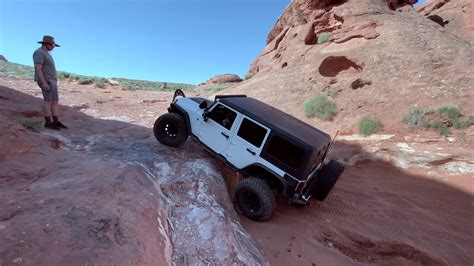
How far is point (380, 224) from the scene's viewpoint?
17.7 feet

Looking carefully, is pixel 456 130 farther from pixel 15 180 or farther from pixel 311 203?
pixel 15 180

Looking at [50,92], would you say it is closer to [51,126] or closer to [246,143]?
[51,126]

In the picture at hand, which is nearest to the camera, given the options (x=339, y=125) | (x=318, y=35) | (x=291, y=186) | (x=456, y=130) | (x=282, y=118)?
(x=291, y=186)

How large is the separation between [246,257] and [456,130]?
8.44 m

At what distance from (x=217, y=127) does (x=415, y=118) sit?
7.05 meters

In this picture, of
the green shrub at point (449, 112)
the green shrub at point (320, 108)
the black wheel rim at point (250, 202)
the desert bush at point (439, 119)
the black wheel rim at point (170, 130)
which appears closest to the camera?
the black wheel rim at point (250, 202)

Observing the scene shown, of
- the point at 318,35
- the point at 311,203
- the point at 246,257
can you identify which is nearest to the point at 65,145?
the point at 246,257

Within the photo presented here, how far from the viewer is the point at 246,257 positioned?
361 cm

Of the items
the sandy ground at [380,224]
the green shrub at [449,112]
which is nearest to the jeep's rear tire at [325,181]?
the sandy ground at [380,224]

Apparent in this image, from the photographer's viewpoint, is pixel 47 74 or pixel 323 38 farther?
pixel 323 38

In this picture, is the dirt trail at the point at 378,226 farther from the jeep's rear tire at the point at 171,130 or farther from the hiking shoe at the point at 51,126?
the hiking shoe at the point at 51,126

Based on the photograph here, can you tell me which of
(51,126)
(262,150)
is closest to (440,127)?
(262,150)

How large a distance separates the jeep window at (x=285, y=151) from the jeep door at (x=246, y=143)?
0.18 meters

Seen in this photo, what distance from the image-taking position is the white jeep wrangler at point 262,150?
16.2 ft
